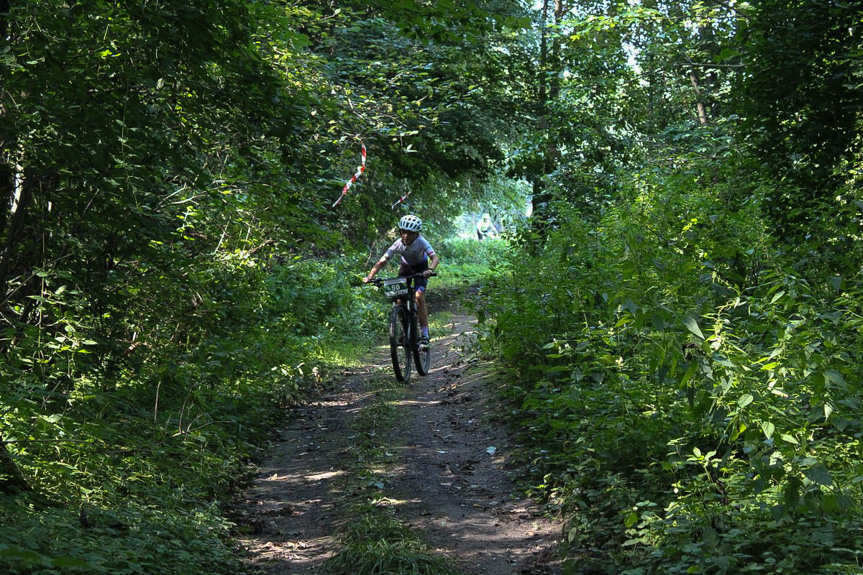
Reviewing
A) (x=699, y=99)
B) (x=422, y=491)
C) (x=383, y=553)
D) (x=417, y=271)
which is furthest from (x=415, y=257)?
(x=699, y=99)

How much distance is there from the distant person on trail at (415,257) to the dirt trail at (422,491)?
143 cm

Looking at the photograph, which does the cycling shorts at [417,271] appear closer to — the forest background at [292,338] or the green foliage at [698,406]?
the forest background at [292,338]

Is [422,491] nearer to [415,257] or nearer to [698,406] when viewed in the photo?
[698,406]


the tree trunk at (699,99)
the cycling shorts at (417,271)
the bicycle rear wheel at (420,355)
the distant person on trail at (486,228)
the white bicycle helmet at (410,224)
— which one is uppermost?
the tree trunk at (699,99)

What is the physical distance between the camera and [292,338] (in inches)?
480

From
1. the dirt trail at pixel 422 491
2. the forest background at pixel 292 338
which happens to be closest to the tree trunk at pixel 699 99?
the forest background at pixel 292 338

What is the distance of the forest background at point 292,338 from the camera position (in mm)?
4223

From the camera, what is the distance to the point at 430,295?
25984mm

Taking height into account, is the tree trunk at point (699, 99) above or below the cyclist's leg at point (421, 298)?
above

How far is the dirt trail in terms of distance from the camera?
545 cm

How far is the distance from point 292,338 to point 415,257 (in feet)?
8.43

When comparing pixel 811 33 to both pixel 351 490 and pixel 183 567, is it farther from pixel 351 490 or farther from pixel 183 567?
pixel 183 567

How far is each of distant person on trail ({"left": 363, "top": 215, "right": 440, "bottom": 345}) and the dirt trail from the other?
1435 mm

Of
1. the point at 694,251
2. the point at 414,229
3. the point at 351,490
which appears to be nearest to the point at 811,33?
the point at 694,251
